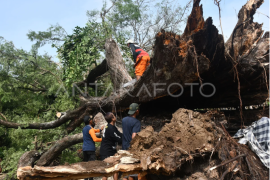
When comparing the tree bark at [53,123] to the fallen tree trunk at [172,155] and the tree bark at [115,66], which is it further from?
the fallen tree trunk at [172,155]

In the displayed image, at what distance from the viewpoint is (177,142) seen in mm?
3531

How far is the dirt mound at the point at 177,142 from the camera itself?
322 centimetres

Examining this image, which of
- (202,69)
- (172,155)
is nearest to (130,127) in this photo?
(172,155)

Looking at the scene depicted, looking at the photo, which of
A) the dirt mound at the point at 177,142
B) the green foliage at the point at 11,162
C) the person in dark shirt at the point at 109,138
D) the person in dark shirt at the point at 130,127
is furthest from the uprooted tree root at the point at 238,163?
the green foliage at the point at 11,162

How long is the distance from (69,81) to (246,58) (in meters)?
5.53

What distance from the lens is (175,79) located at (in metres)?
4.71

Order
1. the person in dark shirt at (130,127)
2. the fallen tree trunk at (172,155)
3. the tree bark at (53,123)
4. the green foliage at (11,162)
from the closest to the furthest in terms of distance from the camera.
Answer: the fallen tree trunk at (172,155), the person in dark shirt at (130,127), the green foliage at (11,162), the tree bark at (53,123)

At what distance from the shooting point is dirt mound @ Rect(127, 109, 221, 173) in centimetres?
322

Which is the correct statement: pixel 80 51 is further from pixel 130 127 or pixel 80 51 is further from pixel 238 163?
pixel 238 163

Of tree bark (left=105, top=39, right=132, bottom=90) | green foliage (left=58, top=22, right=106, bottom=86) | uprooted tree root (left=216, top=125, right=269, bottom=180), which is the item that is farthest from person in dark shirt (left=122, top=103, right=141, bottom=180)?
green foliage (left=58, top=22, right=106, bottom=86)

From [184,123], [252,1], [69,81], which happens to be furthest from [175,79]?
[69,81]

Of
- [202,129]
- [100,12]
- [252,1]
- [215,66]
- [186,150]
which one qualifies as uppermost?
[100,12]

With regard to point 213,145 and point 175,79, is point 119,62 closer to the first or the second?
point 175,79

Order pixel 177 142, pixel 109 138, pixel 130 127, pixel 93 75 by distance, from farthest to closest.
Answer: pixel 93 75, pixel 109 138, pixel 130 127, pixel 177 142
